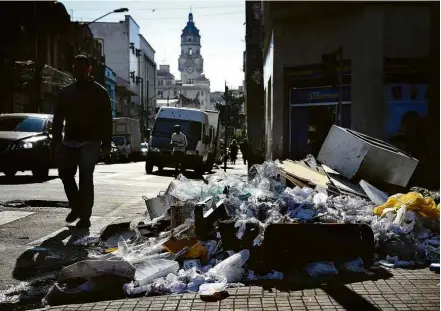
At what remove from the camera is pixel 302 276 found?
151 inches

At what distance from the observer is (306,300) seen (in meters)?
3.25

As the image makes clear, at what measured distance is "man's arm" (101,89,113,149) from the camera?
19.1ft

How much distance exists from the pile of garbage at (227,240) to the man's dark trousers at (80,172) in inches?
23.5

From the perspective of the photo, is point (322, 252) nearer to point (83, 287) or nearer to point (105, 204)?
point (83, 287)

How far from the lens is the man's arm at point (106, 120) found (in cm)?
583

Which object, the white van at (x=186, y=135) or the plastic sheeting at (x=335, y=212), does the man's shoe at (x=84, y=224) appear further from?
the white van at (x=186, y=135)

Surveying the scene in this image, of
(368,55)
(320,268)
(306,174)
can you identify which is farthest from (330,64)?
(320,268)

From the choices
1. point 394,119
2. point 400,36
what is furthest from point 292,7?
point 394,119

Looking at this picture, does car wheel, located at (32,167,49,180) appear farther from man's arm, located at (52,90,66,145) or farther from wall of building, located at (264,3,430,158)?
wall of building, located at (264,3,430,158)

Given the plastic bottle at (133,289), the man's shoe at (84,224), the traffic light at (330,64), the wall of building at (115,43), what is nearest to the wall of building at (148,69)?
the wall of building at (115,43)

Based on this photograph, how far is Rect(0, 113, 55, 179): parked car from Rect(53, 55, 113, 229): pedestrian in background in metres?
6.02

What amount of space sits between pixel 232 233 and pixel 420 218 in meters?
1.96

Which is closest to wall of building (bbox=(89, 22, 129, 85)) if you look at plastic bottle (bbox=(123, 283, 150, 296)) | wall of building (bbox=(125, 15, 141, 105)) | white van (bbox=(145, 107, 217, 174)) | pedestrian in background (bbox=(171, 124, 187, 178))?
wall of building (bbox=(125, 15, 141, 105))

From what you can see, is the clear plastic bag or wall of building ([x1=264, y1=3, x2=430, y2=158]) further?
wall of building ([x1=264, y1=3, x2=430, y2=158])
